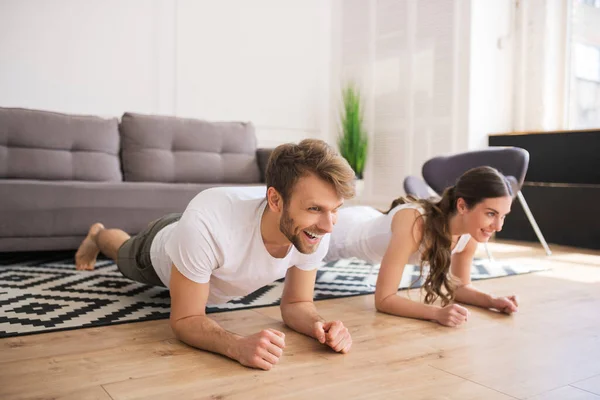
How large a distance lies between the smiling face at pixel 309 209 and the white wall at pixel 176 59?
3.98 metres

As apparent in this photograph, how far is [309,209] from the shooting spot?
→ 1.36 meters

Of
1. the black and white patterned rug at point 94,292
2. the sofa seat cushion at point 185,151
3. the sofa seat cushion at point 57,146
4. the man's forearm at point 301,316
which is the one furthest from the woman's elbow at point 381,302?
the sofa seat cushion at point 57,146

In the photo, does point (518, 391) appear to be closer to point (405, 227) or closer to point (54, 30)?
point (405, 227)

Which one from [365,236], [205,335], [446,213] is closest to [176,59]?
[365,236]

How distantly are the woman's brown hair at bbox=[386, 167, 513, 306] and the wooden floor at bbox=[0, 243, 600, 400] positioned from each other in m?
0.20

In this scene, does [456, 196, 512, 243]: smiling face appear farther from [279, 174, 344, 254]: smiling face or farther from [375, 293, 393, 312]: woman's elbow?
[279, 174, 344, 254]: smiling face

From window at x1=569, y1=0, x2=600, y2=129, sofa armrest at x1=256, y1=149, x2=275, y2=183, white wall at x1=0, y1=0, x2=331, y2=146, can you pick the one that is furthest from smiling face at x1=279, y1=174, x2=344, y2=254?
window at x1=569, y1=0, x2=600, y2=129

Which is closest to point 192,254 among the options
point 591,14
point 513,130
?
point 513,130

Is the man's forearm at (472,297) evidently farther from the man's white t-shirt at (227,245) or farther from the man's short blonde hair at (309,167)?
the man's short blonde hair at (309,167)

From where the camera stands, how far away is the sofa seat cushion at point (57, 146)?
3.59m

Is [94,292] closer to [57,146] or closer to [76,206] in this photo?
[76,206]

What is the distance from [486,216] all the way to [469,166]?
A: 1789mm

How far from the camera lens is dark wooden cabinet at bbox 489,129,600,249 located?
428cm

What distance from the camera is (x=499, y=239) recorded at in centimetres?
495
